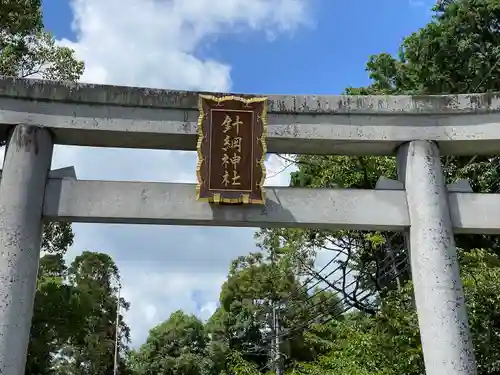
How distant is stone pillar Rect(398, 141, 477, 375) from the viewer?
5.10 m

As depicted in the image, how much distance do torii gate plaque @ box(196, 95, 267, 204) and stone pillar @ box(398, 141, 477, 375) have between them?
1625 millimetres

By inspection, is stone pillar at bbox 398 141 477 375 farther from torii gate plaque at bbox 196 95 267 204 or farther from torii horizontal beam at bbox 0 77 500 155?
torii gate plaque at bbox 196 95 267 204

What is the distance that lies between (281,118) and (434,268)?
2234mm

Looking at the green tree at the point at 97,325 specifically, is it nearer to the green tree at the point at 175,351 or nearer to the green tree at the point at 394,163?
the green tree at the point at 175,351

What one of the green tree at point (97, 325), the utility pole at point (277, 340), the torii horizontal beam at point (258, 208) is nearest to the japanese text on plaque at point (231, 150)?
the torii horizontal beam at point (258, 208)

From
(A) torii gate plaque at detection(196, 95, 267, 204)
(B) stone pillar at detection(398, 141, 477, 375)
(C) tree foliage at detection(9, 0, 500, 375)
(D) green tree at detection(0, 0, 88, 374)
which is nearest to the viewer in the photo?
(B) stone pillar at detection(398, 141, 477, 375)

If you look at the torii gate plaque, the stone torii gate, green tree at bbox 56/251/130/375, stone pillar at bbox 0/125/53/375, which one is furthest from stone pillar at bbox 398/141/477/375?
green tree at bbox 56/251/130/375

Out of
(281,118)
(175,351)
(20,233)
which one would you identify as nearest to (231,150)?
(281,118)

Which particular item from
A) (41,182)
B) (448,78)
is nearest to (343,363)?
(41,182)

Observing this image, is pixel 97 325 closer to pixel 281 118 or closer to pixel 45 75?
pixel 45 75

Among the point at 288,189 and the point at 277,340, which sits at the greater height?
the point at 277,340

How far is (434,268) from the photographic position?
536 centimetres

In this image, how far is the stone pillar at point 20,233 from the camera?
488cm

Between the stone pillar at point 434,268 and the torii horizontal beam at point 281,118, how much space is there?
1.12 ft
